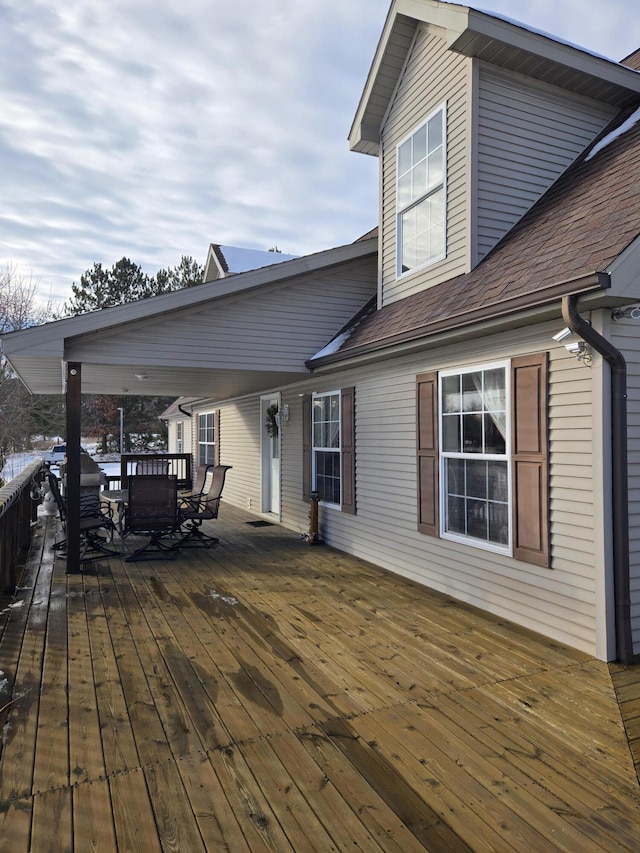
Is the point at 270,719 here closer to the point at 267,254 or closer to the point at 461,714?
the point at 461,714

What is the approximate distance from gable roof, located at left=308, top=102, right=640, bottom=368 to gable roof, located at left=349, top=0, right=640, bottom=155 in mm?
416

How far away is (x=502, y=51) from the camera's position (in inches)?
201

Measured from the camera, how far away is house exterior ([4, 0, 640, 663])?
3521 mm

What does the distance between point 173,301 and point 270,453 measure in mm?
4721

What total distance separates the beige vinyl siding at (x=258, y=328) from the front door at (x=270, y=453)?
8.00 ft

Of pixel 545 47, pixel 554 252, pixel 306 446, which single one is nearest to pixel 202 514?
pixel 306 446

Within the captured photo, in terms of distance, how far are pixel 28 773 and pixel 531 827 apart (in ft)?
6.79

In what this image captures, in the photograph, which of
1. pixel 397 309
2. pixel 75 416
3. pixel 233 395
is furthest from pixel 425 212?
pixel 233 395

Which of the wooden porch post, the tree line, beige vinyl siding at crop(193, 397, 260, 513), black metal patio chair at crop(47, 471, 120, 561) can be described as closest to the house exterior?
the wooden porch post

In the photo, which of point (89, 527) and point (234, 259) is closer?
point (89, 527)

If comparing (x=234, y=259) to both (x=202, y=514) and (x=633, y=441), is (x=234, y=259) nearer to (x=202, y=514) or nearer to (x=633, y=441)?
(x=202, y=514)

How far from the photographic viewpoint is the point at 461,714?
2.82 meters

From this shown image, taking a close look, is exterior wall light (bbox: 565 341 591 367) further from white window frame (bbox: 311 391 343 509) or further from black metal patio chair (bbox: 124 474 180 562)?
black metal patio chair (bbox: 124 474 180 562)

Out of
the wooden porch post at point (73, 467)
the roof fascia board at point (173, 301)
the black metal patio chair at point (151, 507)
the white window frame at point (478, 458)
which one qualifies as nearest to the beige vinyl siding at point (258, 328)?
the roof fascia board at point (173, 301)
